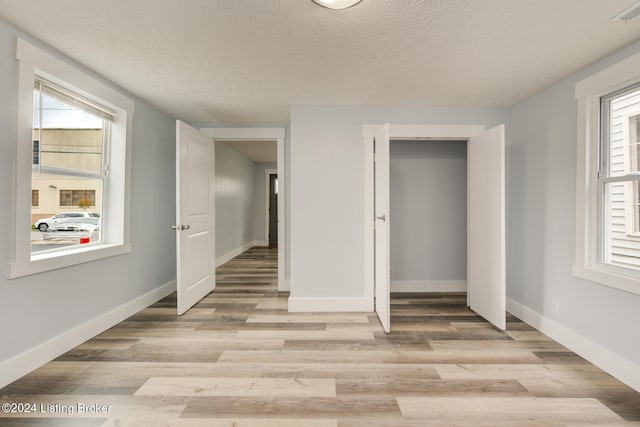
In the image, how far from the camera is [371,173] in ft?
11.0

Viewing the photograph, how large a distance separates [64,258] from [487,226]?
11.9 feet

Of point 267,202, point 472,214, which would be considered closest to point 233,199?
point 267,202

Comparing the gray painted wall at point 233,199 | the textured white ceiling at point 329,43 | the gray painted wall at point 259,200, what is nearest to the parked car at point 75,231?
the textured white ceiling at point 329,43

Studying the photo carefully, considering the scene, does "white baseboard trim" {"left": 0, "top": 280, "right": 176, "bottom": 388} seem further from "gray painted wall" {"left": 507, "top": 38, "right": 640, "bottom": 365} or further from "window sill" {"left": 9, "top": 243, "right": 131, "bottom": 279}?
"gray painted wall" {"left": 507, "top": 38, "right": 640, "bottom": 365}

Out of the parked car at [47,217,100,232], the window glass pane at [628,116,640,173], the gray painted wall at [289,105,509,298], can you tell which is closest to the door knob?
the parked car at [47,217,100,232]

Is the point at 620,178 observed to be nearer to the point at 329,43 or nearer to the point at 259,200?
the point at 329,43

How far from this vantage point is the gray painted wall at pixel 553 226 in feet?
7.13

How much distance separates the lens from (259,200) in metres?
8.78

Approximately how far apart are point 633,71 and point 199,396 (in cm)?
343

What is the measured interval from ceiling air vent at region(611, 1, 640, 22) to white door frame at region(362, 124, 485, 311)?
1612mm

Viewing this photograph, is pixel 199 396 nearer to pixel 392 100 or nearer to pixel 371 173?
pixel 371 173

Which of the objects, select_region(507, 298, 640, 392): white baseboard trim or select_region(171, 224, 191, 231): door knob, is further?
select_region(171, 224, 191, 231): door knob

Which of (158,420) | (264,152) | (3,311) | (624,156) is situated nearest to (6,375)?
(3,311)

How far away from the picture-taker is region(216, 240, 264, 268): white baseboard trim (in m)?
5.93
